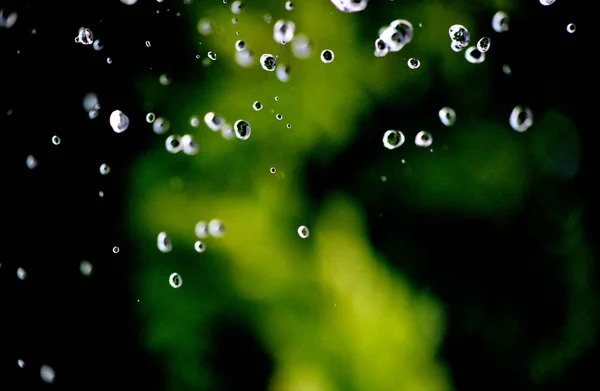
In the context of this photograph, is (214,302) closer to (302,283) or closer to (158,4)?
(302,283)

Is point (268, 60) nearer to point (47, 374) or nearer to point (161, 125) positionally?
point (161, 125)

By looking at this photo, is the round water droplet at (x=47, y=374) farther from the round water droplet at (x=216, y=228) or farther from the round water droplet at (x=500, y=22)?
the round water droplet at (x=500, y=22)

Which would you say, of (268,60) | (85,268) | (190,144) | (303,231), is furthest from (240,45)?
(85,268)

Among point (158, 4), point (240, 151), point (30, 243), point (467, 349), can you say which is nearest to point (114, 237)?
point (30, 243)

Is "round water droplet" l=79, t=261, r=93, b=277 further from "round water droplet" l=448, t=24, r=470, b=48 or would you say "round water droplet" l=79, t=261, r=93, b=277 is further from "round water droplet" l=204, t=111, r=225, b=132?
"round water droplet" l=448, t=24, r=470, b=48

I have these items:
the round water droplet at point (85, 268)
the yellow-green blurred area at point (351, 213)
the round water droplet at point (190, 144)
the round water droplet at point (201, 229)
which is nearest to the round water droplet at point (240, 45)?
the yellow-green blurred area at point (351, 213)
